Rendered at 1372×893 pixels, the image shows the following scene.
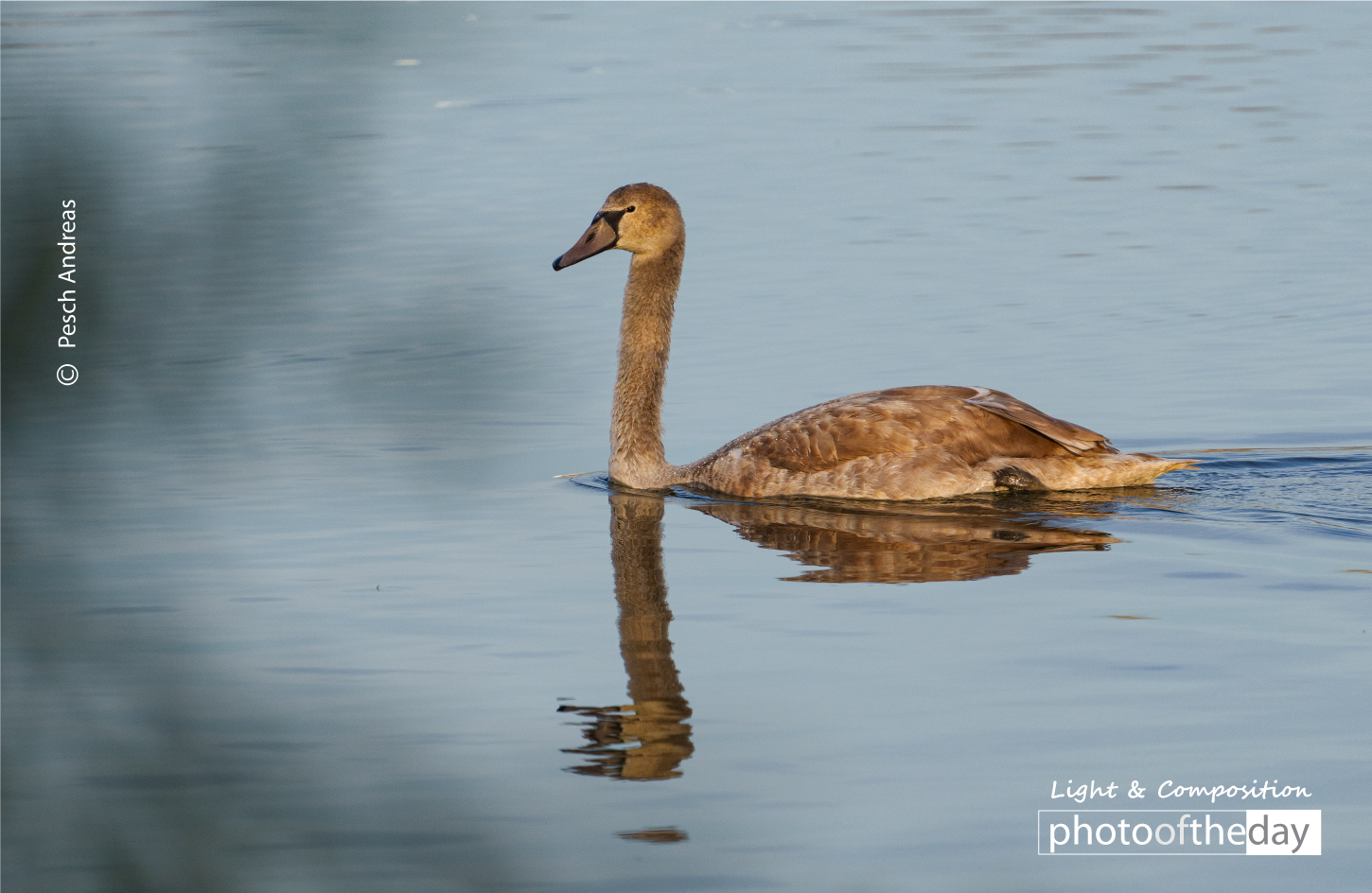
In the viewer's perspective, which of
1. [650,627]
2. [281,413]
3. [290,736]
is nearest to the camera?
[281,413]

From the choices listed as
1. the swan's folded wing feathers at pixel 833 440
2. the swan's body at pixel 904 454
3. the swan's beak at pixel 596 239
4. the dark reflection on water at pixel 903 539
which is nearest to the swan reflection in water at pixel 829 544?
the dark reflection on water at pixel 903 539

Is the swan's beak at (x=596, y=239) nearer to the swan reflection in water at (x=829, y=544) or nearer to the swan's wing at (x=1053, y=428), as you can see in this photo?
the swan reflection in water at (x=829, y=544)

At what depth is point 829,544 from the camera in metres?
8.93

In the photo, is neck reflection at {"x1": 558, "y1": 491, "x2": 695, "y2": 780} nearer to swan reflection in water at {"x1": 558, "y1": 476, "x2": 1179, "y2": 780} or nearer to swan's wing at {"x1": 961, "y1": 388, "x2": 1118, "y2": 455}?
swan reflection in water at {"x1": 558, "y1": 476, "x2": 1179, "y2": 780}

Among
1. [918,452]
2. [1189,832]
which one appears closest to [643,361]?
[918,452]

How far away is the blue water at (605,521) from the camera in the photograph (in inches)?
54.6

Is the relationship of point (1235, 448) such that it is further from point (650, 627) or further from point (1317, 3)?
point (1317, 3)

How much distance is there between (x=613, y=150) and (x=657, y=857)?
17763 mm

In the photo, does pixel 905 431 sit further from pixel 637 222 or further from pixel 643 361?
pixel 637 222

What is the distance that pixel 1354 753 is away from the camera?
5410mm

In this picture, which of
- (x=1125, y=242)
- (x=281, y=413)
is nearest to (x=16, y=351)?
(x=281, y=413)

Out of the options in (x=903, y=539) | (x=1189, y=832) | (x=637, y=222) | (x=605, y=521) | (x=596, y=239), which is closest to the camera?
(x=1189, y=832)

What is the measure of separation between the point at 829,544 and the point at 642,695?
2.83 meters

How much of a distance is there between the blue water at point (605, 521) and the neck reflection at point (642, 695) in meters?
0.04
